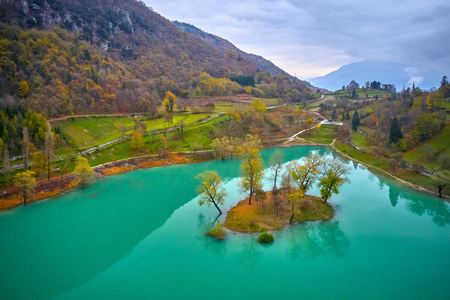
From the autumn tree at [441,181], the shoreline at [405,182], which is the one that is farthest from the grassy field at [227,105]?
the autumn tree at [441,181]

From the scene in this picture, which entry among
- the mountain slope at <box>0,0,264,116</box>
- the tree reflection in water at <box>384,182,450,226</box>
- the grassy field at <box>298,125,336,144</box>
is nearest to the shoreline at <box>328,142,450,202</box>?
the tree reflection in water at <box>384,182,450,226</box>

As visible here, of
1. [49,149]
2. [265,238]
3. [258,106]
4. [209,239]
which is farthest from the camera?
[258,106]

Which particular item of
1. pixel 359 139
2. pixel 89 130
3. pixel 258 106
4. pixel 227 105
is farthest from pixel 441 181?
pixel 227 105

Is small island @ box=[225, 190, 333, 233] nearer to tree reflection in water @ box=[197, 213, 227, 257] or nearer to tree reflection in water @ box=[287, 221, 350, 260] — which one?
tree reflection in water @ box=[287, 221, 350, 260]

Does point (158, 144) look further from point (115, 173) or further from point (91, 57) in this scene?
point (91, 57)

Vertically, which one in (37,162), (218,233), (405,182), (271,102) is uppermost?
(271,102)

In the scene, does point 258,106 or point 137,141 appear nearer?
point 137,141
